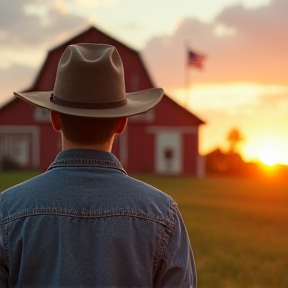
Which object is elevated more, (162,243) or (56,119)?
(56,119)

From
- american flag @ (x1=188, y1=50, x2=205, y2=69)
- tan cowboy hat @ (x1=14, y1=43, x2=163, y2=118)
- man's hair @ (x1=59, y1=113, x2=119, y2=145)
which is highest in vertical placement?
american flag @ (x1=188, y1=50, x2=205, y2=69)

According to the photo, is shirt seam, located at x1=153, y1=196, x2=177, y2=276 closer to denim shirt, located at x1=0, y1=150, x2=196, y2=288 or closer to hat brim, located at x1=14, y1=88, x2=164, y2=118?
denim shirt, located at x1=0, y1=150, x2=196, y2=288

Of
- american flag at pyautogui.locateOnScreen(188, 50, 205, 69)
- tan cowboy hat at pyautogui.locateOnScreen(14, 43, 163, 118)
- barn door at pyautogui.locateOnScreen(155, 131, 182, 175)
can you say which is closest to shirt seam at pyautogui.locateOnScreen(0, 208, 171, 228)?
tan cowboy hat at pyautogui.locateOnScreen(14, 43, 163, 118)

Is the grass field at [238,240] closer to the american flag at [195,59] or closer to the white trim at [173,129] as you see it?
the white trim at [173,129]

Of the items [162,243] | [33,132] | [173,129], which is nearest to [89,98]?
[162,243]

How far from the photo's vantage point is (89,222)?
2.36 meters

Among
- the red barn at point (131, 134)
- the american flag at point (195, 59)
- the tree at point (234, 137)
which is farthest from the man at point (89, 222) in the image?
the tree at point (234, 137)

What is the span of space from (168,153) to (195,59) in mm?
6516

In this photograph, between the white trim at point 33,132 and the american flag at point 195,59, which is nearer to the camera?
the white trim at point 33,132

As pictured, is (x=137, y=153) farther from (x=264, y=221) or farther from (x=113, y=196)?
(x=113, y=196)

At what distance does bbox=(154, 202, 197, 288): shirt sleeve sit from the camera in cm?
246

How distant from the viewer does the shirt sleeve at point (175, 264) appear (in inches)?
96.7

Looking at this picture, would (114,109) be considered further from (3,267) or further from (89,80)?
(3,267)

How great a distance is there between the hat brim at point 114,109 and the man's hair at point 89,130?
3 centimetres
